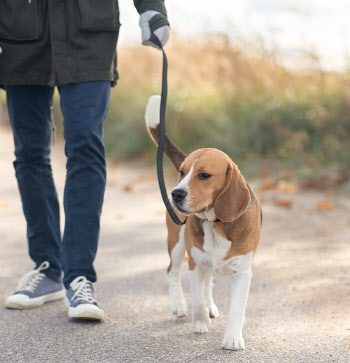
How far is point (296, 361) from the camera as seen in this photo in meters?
2.71

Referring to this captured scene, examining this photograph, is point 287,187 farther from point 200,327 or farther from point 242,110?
point 200,327

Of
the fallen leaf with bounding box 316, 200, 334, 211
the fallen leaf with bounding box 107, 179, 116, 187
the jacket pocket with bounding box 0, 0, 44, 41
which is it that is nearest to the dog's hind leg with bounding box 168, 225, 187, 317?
the jacket pocket with bounding box 0, 0, 44, 41

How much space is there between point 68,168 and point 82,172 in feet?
0.30

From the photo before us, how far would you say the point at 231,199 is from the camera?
286cm

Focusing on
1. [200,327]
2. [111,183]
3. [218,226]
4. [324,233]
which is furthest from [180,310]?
[111,183]

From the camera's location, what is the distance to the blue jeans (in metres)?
3.23

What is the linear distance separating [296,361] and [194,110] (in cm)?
646

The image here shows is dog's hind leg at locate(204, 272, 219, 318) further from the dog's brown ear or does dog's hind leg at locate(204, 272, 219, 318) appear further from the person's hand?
the person's hand

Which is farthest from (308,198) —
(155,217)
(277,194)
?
(155,217)

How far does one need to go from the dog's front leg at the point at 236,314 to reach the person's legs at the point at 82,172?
2.75ft

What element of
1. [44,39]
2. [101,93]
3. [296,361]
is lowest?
[296,361]

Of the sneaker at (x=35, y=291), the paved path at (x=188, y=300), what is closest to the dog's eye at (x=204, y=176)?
the paved path at (x=188, y=300)

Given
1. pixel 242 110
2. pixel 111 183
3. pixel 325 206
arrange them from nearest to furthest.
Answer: pixel 325 206 → pixel 111 183 → pixel 242 110

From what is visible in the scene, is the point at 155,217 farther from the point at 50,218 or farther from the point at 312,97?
the point at 312,97
